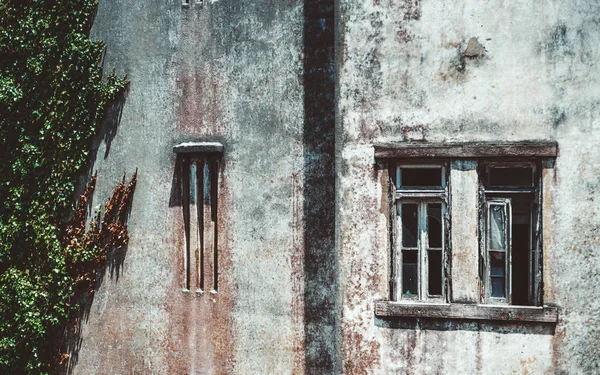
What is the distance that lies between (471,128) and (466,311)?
1.80m

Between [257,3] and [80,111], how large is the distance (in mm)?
2592

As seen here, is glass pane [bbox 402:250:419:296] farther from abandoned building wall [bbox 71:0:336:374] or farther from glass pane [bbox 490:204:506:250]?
abandoned building wall [bbox 71:0:336:374]

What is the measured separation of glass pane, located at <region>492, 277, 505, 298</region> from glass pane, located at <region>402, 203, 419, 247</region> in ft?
2.84

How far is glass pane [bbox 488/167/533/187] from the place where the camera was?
6125mm

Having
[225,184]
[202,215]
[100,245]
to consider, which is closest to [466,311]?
[225,184]

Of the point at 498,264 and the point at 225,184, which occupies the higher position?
the point at 225,184

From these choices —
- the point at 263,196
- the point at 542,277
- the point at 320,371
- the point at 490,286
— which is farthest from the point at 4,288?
the point at 542,277

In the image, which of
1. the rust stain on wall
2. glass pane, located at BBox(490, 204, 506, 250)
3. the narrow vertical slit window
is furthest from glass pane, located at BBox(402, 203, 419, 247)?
the narrow vertical slit window

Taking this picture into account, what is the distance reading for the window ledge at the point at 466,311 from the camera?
5.94 meters

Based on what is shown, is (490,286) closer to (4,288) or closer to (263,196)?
(263,196)

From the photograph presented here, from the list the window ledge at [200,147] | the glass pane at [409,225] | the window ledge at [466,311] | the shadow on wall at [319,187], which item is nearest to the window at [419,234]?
the glass pane at [409,225]

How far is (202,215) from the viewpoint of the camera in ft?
24.6

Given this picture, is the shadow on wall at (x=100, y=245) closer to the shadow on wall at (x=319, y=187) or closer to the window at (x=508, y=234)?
the shadow on wall at (x=319, y=187)

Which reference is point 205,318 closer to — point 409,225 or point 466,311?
point 409,225
